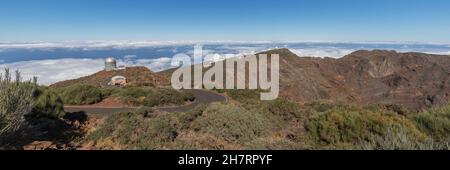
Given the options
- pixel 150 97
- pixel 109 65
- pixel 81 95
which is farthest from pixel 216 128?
pixel 109 65

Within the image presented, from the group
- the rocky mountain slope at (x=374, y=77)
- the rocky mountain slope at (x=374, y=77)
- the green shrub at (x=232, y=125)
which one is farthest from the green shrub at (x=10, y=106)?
the rocky mountain slope at (x=374, y=77)

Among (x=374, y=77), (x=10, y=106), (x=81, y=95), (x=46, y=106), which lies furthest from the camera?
(x=374, y=77)

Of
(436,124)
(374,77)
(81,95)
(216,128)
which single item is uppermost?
(436,124)

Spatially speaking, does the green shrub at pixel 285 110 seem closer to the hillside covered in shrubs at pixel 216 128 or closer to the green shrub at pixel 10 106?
the hillside covered in shrubs at pixel 216 128

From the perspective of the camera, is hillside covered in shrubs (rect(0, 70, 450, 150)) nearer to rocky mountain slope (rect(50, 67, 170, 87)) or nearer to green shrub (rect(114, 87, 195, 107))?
green shrub (rect(114, 87, 195, 107))

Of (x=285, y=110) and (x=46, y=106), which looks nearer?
(x=285, y=110)

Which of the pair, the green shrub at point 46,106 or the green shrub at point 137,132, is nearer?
the green shrub at point 137,132

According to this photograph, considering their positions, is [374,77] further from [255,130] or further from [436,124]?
[255,130]
